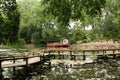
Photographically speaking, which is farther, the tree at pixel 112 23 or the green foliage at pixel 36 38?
the green foliage at pixel 36 38

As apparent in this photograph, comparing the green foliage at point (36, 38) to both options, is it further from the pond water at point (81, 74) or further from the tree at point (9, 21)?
the pond water at point (81, 74)

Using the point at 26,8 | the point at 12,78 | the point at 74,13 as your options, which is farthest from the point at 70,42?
the point at 74,13

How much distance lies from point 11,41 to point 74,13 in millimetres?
18994

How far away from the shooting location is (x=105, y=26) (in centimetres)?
6019

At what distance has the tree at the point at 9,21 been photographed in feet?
92.6

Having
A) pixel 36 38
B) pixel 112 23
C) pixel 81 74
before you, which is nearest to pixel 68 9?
pixel 81 74

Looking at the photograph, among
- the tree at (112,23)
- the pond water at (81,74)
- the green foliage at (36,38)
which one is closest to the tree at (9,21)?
the pond water at (81,74)

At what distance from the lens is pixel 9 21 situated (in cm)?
2964

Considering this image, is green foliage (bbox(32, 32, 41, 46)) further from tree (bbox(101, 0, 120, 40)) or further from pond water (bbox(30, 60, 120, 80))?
pond water (bbox(30, 60, 120, 80))

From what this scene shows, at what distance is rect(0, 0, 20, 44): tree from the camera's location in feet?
92.6

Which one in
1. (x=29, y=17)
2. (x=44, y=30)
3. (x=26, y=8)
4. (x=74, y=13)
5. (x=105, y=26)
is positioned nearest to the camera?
(x=74, y=13)

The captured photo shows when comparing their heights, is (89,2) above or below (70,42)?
above

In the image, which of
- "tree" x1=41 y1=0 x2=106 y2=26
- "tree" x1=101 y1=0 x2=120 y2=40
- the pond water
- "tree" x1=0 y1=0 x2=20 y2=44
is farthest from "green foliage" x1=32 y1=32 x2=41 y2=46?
"tree" x1=41 y1=0 x2=106 y2=26

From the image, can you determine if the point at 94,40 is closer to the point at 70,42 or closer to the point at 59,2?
the point at 70,42
